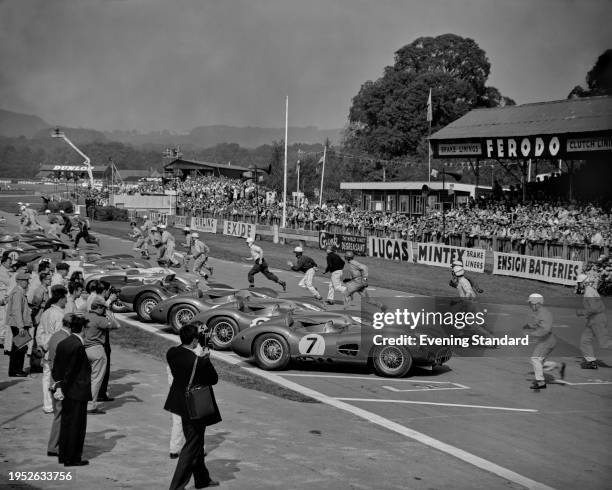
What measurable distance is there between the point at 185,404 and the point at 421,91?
Answer: 221 ft

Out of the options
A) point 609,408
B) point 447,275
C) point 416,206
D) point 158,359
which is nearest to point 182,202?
point 416,206

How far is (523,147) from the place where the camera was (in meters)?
42.4

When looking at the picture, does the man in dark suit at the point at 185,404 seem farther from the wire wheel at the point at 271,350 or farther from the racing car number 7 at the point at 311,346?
the wire wheel at the point at 271,350

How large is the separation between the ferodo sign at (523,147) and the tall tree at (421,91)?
28.2 m

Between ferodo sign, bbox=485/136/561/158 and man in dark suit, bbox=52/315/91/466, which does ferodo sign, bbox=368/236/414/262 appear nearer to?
ferodo sign, bbox=485/136/561/158

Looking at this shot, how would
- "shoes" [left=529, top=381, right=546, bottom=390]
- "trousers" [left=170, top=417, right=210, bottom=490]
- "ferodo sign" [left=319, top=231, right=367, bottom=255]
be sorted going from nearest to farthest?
"trousers" [left=170, top=417, right=210, bottom=490] → "shoes" [left=529, top=381, right=546, bottom=390] → "ferodo sign" [left=319, top=231, right=367, bottom=255]

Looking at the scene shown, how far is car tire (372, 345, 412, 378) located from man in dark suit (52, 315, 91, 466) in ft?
23.2

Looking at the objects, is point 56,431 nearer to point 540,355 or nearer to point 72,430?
point 72,430

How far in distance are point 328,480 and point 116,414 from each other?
3.81m

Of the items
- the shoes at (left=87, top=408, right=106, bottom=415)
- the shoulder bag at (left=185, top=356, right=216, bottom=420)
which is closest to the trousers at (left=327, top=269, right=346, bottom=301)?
the shoes at (left=87, top=408, right=106, bottom=415)

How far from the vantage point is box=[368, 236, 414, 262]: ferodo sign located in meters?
36.5

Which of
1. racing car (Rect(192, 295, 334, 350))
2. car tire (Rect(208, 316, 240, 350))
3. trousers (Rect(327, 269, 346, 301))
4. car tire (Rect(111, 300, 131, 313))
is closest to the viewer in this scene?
racing car (Rect(192, 295, 334, 350))

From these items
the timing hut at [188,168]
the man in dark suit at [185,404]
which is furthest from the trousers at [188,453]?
the timing hut at [188,168]

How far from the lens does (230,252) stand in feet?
126
